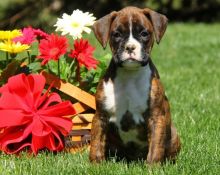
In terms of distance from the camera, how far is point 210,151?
490 cm

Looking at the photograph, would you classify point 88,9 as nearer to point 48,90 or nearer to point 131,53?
point 48,90

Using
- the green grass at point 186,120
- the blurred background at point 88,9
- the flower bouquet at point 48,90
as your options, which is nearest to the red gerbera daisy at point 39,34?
the flower bouquet at point 48,90

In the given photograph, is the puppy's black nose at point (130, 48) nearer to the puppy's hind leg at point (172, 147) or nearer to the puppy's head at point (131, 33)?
the puppy's head at point (131, 33)

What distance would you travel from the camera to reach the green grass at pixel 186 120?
4312 millimetres

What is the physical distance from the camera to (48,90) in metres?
4.78

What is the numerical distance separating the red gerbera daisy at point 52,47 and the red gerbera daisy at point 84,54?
116mm

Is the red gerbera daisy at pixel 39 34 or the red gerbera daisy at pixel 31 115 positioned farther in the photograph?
the red gerbera daisy at pixel 39 34

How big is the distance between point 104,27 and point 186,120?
2193mm

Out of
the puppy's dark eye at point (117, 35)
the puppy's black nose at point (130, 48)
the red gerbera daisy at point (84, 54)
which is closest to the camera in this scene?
the puppy's black nose at point (130, 48)

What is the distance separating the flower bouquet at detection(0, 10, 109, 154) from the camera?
4.76m

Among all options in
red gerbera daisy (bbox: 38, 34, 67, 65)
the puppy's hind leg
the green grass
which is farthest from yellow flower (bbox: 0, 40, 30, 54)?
the puppy's hind leg

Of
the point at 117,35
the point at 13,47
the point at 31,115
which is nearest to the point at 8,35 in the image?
the point at 13,47

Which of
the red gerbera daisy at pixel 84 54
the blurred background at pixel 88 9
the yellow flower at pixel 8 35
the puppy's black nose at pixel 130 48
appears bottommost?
the red gerbera daisy at pixel 84 54

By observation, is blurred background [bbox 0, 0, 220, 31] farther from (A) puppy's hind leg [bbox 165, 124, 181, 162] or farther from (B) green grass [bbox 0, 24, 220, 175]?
(A) puppy's hind leg [bbox 165, 124, 181, 162]
